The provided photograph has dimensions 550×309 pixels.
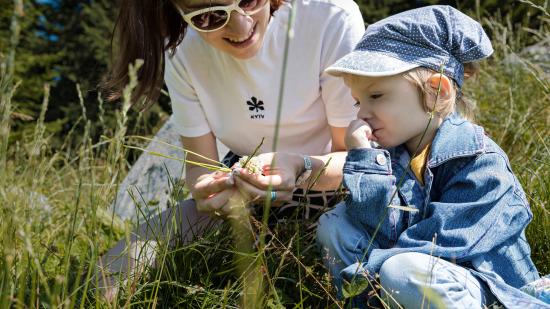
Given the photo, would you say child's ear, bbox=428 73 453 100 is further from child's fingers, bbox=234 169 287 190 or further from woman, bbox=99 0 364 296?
child's fingers, bbox=234 169 287 190

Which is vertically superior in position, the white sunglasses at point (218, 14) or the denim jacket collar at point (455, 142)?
the white sunglasses at point (218, 14)

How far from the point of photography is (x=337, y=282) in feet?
6.20

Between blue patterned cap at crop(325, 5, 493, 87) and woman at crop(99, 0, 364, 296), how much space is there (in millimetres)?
378

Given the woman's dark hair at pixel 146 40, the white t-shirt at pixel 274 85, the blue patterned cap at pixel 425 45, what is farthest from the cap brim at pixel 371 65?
the woman's dark hair at pixel 146 40

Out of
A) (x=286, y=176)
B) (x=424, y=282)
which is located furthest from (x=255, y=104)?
(x=424, y=282)

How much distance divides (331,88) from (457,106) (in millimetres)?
519

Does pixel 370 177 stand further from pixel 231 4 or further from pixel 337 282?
pixel 231 4

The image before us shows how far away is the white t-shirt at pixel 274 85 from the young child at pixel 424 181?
1.20 feet

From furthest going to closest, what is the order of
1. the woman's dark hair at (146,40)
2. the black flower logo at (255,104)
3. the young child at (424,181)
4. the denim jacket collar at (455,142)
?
the black flower logo at (255,104) < the woman's dark hair at (146,40) < the denim jacket collar at (455,142) < the young child at (424,181)

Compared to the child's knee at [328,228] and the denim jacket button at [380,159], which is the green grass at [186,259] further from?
the denim jacket button at [380,159]

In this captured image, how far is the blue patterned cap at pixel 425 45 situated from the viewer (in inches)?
75.9

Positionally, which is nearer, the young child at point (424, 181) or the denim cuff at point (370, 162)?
the young child at point (424, 181)

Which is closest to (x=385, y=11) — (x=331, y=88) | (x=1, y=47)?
(x=1, y=47)

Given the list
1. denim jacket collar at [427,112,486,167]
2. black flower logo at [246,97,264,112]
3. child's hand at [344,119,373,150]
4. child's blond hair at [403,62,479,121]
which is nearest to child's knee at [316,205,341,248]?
child's hand at [344,119,373,150]
